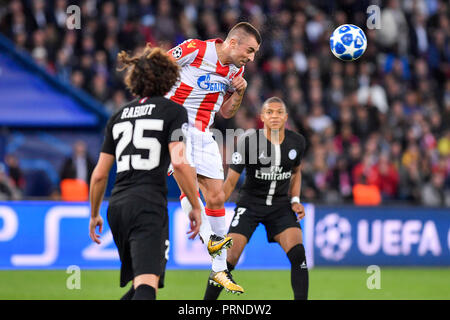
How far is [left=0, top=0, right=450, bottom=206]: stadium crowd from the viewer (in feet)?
49.7

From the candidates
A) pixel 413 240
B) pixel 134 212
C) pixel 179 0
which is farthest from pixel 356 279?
pixel 179 0

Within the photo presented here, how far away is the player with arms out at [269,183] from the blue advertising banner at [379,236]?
517 centimetres

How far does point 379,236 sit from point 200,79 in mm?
7000

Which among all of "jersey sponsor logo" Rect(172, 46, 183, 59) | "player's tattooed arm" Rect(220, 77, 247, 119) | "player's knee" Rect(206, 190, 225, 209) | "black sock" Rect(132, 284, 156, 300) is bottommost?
"black sock" Rect(132, 284, 156, 300)

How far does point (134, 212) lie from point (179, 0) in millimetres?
12539

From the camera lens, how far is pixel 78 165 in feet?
44.6

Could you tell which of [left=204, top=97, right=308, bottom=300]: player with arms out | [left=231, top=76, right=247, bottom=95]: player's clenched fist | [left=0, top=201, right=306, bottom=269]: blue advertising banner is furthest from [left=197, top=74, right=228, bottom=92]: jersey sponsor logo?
[left=0, top=201, right=306, bottom=269]: blue advertising banner

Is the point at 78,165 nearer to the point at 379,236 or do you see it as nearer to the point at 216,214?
the point at 379,236

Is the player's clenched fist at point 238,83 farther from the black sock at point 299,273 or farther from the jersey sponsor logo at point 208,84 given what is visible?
the black sock at point 299,273

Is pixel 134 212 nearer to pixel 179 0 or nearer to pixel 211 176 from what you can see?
pixel 211 176

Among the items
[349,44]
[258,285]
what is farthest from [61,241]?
[349,44]

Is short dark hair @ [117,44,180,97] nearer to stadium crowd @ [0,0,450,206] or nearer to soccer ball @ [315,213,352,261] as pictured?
soccer ball @ [315,213,352,261]

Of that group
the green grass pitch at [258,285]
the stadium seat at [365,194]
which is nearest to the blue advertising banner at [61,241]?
the green grass pitch at [258,285]

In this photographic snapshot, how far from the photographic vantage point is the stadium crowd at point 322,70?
49.7 ft
